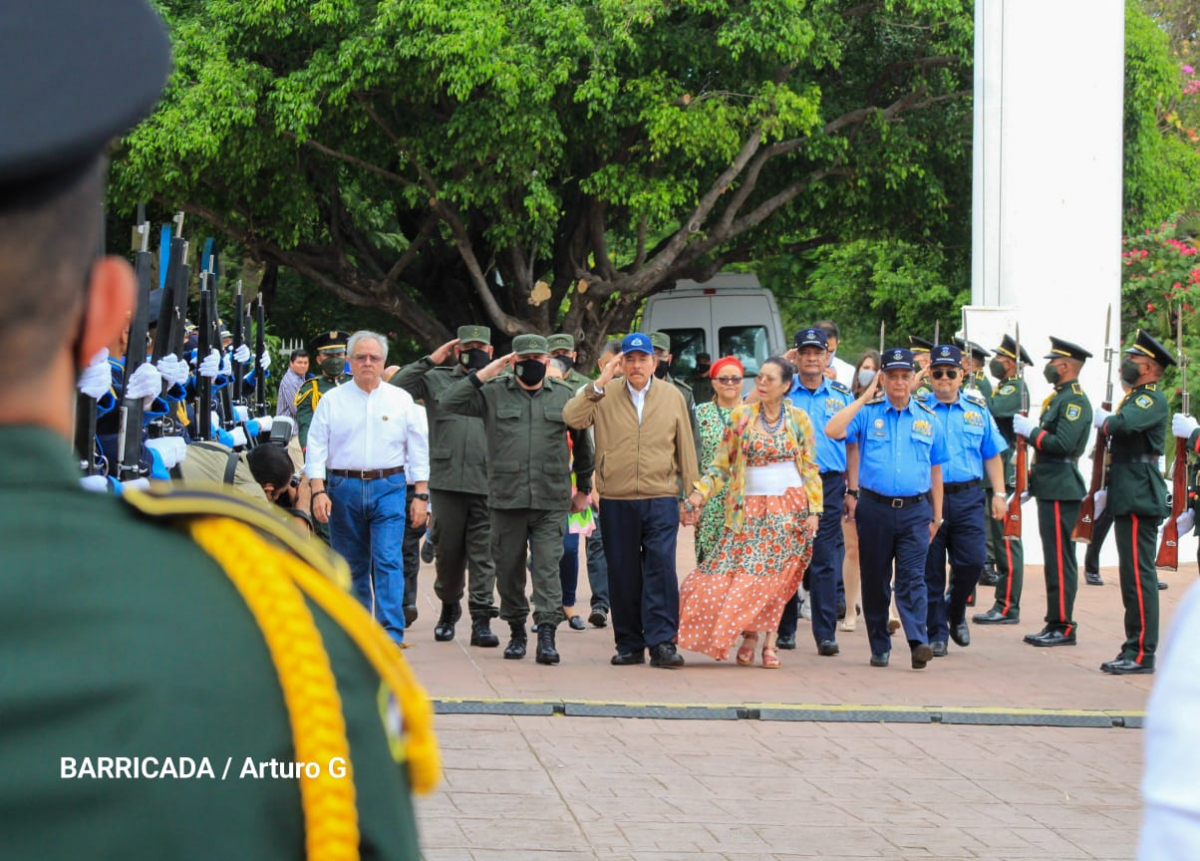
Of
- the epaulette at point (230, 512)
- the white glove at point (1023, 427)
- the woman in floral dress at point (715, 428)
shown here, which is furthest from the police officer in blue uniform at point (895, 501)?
the epaulette at point (230, 512)

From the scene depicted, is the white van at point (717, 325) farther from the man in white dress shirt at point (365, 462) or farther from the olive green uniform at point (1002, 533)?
the man in white dress shirt at point (365, 462)

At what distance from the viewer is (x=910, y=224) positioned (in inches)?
1170

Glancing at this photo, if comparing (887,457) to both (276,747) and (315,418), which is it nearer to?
(315,418)

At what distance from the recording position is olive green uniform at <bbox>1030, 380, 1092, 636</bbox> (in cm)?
1152

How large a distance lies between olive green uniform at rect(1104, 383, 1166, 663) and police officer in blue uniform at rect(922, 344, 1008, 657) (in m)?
1.02

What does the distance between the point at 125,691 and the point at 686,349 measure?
74.4 feet

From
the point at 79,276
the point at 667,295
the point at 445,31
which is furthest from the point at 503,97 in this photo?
the point at 79,276

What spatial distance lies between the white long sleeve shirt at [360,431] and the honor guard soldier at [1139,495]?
408 centimetres

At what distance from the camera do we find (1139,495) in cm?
1037

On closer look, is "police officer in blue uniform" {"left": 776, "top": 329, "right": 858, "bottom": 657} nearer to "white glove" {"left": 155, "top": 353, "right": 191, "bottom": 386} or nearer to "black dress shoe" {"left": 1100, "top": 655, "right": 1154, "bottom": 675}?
"black dress shoe" {"left": 1100, "top": 655, "right": 1154, "bottom": 675}

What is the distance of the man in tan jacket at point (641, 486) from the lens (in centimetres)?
1054

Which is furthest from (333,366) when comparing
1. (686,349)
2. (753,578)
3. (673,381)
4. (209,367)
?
(686,349)

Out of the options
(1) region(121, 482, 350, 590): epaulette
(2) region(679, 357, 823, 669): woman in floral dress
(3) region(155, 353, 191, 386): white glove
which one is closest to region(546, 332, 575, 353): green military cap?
(2) region(679, 357, 823, 669): woman in floral dress

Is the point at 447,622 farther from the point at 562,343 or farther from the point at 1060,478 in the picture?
the point at 1060,478
